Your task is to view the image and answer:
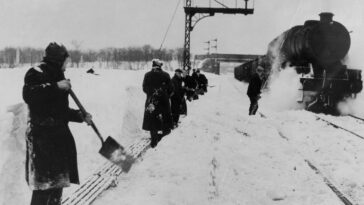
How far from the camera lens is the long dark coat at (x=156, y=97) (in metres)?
9.16

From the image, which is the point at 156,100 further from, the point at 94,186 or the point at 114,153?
the point at 114,153

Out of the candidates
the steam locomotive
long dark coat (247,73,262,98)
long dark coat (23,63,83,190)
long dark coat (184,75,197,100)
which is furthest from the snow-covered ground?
the steam locomotive

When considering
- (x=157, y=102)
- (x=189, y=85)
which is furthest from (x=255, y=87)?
(x=157, y=102)

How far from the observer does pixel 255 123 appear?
13055mm

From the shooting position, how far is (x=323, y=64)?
17672 millimetres

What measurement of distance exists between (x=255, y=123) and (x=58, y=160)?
9397 mm

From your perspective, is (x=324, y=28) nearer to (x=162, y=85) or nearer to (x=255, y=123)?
(x=255, y=123)

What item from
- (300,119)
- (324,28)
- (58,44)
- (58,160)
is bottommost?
(300,119)

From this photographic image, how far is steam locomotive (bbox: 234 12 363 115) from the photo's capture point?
17.1 m

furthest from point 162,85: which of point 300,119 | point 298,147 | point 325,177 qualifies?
point 300,119

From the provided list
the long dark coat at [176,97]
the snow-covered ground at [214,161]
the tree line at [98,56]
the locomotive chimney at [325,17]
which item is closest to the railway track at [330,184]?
the snow-covered ground at [214,161]

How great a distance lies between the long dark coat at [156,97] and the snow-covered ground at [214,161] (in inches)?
17.7

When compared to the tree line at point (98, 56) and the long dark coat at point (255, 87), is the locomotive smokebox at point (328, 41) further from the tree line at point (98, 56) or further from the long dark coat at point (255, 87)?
the tree line at point (98, 56)

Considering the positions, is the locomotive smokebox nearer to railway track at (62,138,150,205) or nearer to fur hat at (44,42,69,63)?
railway track at (62,138,150,205)
